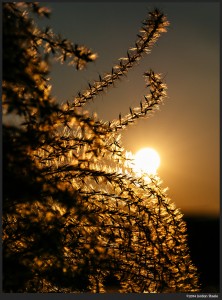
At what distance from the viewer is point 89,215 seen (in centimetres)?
235

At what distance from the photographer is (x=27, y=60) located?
1874mm

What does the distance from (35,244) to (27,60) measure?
106 cm

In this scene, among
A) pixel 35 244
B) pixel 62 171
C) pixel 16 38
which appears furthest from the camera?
pixel 62 171

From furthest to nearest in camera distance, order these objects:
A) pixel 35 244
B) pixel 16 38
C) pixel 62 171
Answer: pixel 62 171
pixel 35 244
pixel 16 38

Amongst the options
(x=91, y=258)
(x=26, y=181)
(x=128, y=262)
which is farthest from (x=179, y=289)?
(x=26, y=181)

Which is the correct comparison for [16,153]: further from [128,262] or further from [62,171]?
[128,262]

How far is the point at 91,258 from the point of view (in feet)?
8.22

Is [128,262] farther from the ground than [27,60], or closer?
closer

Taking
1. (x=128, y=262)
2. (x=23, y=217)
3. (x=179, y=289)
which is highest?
(x=23, y=217)

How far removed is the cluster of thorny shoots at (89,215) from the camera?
2252mm

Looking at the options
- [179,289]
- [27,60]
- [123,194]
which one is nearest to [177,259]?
[179,289]

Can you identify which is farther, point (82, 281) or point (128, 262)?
point (128, 262)

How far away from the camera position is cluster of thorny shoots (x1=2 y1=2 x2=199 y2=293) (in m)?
2.25

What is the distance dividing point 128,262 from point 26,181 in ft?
3.91
